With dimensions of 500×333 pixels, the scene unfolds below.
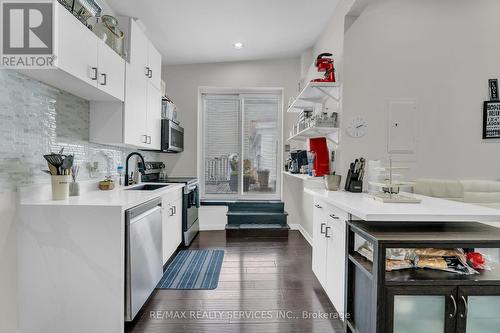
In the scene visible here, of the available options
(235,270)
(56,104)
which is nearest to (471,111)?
(235,270)

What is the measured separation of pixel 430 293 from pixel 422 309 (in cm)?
12

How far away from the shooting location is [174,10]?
3.03m

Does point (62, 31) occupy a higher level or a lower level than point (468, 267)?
higher

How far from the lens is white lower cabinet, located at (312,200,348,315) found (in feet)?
6.54

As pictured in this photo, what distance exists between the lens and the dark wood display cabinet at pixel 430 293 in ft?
4.74

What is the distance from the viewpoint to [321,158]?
129 inches

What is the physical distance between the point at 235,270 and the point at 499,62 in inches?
137

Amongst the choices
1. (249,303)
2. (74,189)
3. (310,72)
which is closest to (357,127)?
(310,72)

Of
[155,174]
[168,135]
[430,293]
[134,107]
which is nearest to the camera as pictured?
[430,293]

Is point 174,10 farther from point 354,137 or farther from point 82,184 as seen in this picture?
point 354,137

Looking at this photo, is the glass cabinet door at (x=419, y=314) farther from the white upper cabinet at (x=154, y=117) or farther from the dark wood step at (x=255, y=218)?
the dark wood step at (x=255, y=218)

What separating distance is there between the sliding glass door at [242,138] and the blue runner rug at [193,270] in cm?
159

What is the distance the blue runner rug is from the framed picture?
10.2 ft

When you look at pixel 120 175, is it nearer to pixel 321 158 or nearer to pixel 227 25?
pixel 227 25
